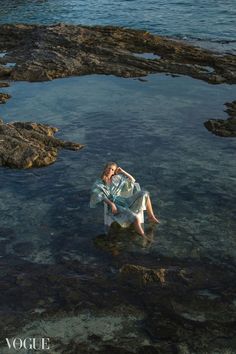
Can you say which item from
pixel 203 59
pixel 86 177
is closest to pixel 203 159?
pixel 86 177

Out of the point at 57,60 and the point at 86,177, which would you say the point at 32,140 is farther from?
the point at 57,60

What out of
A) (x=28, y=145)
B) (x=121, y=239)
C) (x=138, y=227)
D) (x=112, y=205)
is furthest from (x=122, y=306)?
(x=28, y=145)

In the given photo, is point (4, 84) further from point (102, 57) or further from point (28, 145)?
point (28, 145)

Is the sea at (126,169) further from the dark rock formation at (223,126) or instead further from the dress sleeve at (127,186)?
the dress sleeve at (127,186)

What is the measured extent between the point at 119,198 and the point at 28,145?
5341 millimetres

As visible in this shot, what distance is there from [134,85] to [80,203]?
10.7 metres

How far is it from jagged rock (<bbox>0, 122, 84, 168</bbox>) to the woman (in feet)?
14.3

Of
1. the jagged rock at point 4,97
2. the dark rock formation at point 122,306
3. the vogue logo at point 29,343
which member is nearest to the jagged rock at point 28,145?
the jagged rock at point 4,97

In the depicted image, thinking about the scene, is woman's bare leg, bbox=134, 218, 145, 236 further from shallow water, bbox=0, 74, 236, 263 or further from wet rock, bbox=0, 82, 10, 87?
wet rock, bbox=0, 82, 10, 87

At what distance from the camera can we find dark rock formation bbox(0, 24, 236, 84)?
23.6 metres

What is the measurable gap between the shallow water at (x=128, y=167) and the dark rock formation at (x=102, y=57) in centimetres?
95

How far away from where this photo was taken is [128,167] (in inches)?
585

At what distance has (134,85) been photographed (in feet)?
73.2

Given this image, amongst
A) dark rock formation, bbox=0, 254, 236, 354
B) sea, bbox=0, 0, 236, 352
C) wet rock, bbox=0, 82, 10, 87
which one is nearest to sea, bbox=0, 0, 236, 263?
sea, bbox=0, 0, 236, 352
